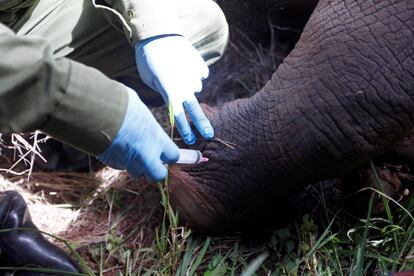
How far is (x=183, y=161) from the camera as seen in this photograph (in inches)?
60.6

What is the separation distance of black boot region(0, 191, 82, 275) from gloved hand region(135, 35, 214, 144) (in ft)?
1.49

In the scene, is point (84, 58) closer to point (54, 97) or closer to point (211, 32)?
point (211, 32)

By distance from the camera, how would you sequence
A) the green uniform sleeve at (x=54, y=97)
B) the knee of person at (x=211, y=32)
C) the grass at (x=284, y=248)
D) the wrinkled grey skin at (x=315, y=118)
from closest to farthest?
the green uniform sleeve at (x=54, y=97), the wrinkled grey skin at (x=315, y=118), the grass at (x=284, y=248), the knee of person at (x=211, y=32)

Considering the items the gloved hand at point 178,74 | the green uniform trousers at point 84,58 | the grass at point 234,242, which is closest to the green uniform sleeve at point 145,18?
the gloved hand at point 178,74

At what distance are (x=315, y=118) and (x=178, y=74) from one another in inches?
14.6

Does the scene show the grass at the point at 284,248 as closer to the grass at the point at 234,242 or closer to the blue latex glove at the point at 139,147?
the grass at the point at 234,242

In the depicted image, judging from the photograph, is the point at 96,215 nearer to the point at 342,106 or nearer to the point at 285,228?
the point at 285,228

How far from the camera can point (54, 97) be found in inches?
48.5

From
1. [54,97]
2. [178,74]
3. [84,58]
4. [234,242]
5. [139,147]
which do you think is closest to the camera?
[54,97]

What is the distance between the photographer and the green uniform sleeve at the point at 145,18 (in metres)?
1.57

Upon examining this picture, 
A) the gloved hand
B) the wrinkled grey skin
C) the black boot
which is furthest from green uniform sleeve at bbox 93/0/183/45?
the black boot

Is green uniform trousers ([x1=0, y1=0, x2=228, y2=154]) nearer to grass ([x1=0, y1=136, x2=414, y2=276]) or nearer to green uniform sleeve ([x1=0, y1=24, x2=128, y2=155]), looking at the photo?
green uniform sleeve ([x1=0, y1=24, x2=128, y2=155])

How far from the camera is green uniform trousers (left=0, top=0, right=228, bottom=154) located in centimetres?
122

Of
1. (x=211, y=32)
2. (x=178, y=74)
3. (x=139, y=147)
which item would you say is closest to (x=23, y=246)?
(x=139, y=147)
